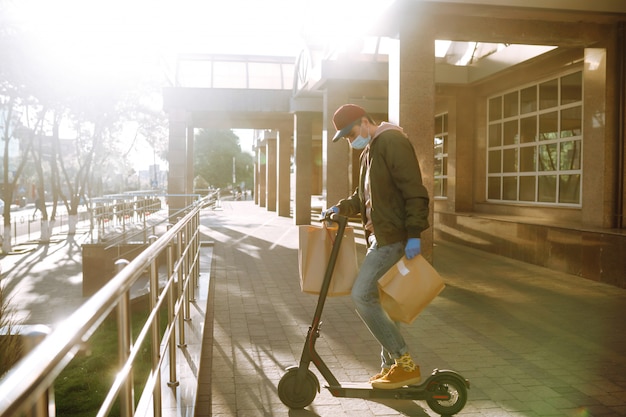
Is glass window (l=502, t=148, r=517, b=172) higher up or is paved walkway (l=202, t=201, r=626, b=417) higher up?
glass window (l=502, t=148, r=517, b=172)

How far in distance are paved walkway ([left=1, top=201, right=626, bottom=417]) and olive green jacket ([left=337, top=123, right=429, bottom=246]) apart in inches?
47.2

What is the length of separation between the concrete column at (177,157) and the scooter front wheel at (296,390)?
753 inches

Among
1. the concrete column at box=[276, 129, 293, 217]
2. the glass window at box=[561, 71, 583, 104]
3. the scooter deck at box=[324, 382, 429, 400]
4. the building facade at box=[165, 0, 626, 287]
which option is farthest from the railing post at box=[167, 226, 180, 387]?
the concrete column at box=[276, 129, 293, 217]

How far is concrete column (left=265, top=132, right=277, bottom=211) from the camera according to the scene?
3378 centimetres

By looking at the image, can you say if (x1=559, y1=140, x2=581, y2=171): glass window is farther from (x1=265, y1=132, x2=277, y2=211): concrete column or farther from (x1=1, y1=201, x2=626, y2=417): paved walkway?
(x1=265, y1=132, x2=277, y2=211): concrete column

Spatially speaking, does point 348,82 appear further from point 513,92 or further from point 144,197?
point 144,197

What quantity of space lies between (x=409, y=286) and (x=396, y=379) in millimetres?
672

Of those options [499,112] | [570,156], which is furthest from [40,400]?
[499,112]

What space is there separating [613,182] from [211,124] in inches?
913

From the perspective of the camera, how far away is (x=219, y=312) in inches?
291

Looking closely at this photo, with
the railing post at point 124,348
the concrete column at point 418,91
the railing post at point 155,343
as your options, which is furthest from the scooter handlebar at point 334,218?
the concrete column at point 418,91

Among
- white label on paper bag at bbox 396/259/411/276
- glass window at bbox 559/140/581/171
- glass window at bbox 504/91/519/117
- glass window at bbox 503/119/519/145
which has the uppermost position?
glass window at bbox 504/91/519/117

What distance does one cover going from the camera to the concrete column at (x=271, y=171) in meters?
33.8

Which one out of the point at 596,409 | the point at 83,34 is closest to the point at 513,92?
the point at 596,409
